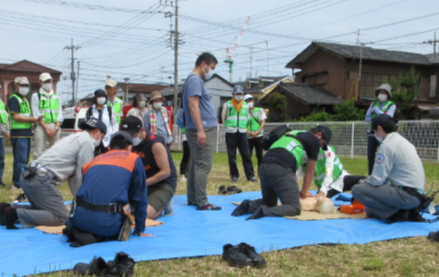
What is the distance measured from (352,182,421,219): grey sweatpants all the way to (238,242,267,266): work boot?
6.63 feet

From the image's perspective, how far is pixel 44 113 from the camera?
25.4ft

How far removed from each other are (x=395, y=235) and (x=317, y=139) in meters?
1.45

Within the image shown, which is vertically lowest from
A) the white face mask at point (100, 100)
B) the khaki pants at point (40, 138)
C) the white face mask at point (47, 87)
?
the khaki pants at point (40, 138)

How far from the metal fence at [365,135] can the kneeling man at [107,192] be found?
Result: 12.8m

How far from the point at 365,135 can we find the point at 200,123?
12184mm

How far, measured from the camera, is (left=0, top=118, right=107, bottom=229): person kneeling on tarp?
4387 mm

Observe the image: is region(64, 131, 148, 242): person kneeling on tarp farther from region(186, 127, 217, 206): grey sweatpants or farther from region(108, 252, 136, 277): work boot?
region(186, 127, 217, 206): grey sweatpants

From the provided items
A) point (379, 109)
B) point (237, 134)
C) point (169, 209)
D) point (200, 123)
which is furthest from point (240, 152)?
point (169, 209)

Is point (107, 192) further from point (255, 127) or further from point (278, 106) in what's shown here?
point (278, 106)

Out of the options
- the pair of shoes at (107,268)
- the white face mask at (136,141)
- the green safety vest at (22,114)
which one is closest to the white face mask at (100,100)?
the green safety vest at (22,114)

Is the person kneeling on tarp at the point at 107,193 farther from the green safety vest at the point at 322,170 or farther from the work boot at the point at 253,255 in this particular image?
the green safety vest at the point at 322,170

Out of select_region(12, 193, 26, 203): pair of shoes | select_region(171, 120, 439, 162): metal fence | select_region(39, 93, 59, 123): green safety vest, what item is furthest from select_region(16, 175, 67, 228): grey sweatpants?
select_region(171, 120, 439, 162): metal fence

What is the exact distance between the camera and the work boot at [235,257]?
3.20 metres

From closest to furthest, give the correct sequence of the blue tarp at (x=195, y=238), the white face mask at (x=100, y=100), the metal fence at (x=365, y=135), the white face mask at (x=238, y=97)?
the blue tarp at (x=195, y=238)
the white face mask at (x=100, y=100)
the white face mask at (x=238, y=97)
the metal fence at (x=365, y=135)
